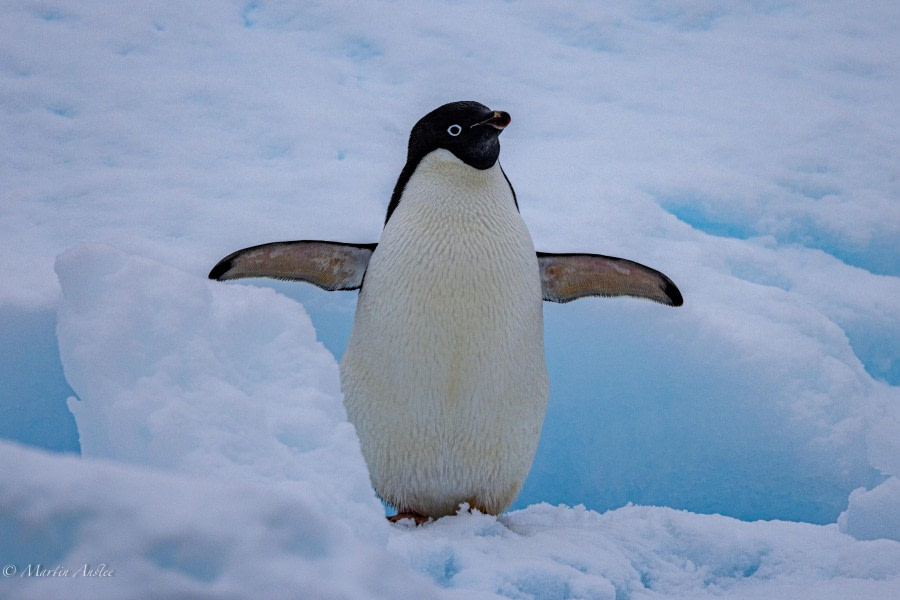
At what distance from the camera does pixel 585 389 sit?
9.72ft

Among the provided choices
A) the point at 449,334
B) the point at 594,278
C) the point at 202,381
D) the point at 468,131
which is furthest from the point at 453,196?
the point at 202,381

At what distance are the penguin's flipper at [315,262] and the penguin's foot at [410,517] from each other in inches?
21.3

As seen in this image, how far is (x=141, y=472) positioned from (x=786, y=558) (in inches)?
55.2

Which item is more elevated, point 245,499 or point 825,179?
point 245,499

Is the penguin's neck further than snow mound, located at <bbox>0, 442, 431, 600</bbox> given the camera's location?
Yes

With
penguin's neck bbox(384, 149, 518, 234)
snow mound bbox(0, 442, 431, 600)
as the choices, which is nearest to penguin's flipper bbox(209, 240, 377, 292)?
penguin's neck bbox(384, 149, 518, 234)

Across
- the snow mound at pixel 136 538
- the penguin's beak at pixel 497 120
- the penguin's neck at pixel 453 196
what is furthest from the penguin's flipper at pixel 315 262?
the snow mound at pixel 136 538

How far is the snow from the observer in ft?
2.33

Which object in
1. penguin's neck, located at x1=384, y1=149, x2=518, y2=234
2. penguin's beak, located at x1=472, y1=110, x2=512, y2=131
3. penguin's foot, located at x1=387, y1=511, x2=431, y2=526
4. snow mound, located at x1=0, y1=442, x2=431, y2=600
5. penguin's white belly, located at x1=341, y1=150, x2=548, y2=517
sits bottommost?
penguin's foot, located at x1=387, y1=511, x2=431, y2=526

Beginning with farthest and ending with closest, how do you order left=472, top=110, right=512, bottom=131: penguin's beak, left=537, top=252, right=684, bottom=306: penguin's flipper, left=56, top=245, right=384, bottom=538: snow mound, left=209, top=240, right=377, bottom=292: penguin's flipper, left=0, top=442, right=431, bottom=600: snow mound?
1. left=537, top=252, right=684, bottom=306: penguin's flipper
2. left=209, top=240, right=377, bottom=292: penguin's flipper
3. left=472, top=110, right=512, bottom=131: penguin's beak
4. left=56, top=245, right=384, bottom=538: snow mound
5. left=0, top=442, right=431, bottom=600: snow mound

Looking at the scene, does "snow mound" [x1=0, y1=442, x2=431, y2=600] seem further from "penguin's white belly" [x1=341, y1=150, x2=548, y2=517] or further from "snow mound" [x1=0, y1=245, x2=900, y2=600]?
"penguin's white belly" [x1=341, y1=150, x2=548, y2=517]

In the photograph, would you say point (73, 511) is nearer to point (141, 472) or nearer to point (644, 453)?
point (141, 472)

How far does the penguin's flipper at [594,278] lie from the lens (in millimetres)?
2115

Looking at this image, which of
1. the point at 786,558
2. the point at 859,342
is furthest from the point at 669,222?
the point at 786,558
